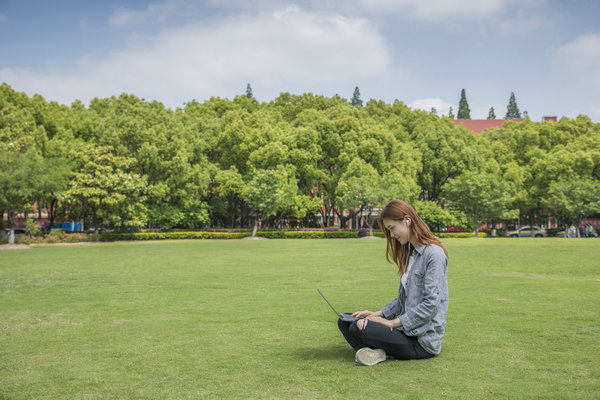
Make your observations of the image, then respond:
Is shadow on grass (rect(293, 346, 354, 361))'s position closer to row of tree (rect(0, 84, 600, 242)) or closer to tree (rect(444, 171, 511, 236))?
row of tree (rect(0, 84, 600, 242))

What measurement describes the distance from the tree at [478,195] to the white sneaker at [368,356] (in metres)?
49.1

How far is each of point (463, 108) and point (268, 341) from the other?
119m

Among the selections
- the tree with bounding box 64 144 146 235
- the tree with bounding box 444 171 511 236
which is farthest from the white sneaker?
the tree with bounding box 444 171 511 236

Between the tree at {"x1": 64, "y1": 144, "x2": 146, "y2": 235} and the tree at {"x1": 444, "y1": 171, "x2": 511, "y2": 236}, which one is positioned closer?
the tree at {"x1": 64, "y1": 144, "x2": 146, "y2": 235}

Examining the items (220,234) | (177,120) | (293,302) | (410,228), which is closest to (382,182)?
(220,234)

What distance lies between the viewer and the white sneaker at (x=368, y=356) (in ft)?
17.1

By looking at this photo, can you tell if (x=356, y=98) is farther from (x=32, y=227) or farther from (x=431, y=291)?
(x=431, y=291)

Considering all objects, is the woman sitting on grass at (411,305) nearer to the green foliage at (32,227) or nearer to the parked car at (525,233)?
the green foliage at (32,227)

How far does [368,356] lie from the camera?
17.1 ft

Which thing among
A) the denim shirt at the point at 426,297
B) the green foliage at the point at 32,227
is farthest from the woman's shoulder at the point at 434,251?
the green foliage at the point at 32,227

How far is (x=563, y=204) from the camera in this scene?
51375 millimetres

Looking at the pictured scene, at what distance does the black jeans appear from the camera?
5129mm

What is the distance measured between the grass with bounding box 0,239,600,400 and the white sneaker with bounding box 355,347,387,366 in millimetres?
90

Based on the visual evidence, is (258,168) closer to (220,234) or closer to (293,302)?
(220,234)
